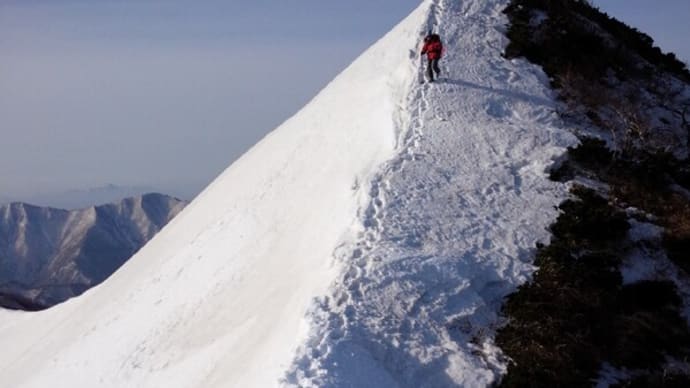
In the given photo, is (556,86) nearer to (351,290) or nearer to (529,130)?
(529,130)

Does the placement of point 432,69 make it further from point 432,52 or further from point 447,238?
point 447,238

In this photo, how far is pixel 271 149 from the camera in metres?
25.8

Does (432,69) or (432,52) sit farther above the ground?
(432,52)

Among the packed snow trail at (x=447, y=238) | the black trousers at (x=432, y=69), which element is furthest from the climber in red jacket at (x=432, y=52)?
the packed snow trail at (x=447, y=238)

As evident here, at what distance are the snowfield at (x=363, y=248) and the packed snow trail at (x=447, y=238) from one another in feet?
0.13

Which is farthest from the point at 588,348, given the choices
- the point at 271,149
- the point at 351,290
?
the point at 271,149

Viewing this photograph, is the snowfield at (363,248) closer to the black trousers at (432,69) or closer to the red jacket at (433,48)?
the black trousers at (432,69)

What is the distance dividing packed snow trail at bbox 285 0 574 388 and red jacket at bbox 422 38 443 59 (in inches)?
36.1

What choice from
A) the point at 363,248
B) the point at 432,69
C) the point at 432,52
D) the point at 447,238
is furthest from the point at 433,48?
the point at 363,248

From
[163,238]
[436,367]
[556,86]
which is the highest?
[556,86]

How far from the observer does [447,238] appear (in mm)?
14641

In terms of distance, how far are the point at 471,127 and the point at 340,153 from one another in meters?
3.98

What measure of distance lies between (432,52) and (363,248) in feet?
27.7

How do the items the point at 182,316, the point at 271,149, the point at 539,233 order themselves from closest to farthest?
the point at 539,233 < the point at 182,316 < the point at 271,149
